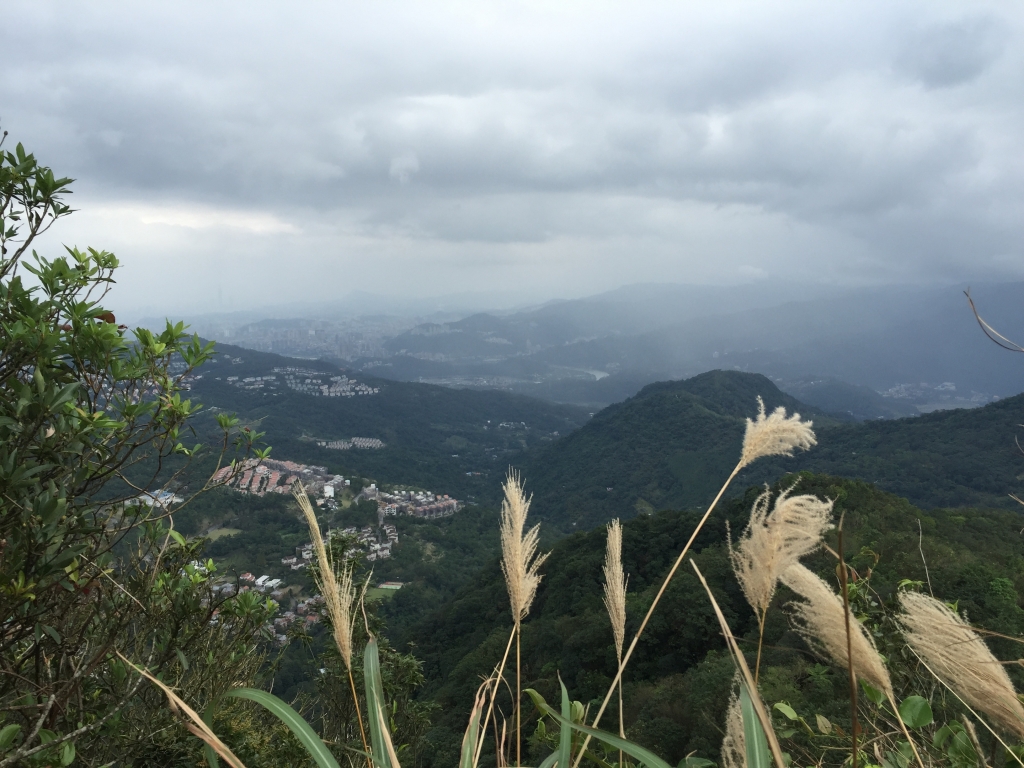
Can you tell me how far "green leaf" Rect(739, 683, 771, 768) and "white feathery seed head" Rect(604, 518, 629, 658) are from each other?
0.33 metres

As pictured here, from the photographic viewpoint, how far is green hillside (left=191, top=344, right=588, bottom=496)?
5462cm

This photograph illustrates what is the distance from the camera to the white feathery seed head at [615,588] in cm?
121

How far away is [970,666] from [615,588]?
2.09 ft

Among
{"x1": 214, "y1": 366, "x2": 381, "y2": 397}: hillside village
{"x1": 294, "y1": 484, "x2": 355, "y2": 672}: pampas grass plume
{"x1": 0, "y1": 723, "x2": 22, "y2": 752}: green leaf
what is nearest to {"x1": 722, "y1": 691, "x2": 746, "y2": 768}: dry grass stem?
{"x1": 294, "y1": 484, "x2": 355, "y2": 672}: pampas grass plume

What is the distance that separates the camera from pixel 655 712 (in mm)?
9219

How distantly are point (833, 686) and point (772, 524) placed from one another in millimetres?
8554

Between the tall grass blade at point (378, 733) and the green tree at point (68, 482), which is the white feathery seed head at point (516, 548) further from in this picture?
the green tree at point (68, 482)

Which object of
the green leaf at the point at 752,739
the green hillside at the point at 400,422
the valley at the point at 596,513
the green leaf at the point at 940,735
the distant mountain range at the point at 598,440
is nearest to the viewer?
the green leaf at the point at 752,739

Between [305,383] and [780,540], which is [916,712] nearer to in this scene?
[780,540]

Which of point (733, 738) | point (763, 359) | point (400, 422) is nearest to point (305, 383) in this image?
point (400, 422)

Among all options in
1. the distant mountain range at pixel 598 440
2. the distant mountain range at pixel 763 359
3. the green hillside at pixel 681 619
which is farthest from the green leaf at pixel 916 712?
the distant mountain range at pixel 763 359

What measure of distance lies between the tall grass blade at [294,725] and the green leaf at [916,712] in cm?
106

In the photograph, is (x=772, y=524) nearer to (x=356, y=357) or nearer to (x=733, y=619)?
(x=733, y=619)

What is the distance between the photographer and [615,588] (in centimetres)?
123
